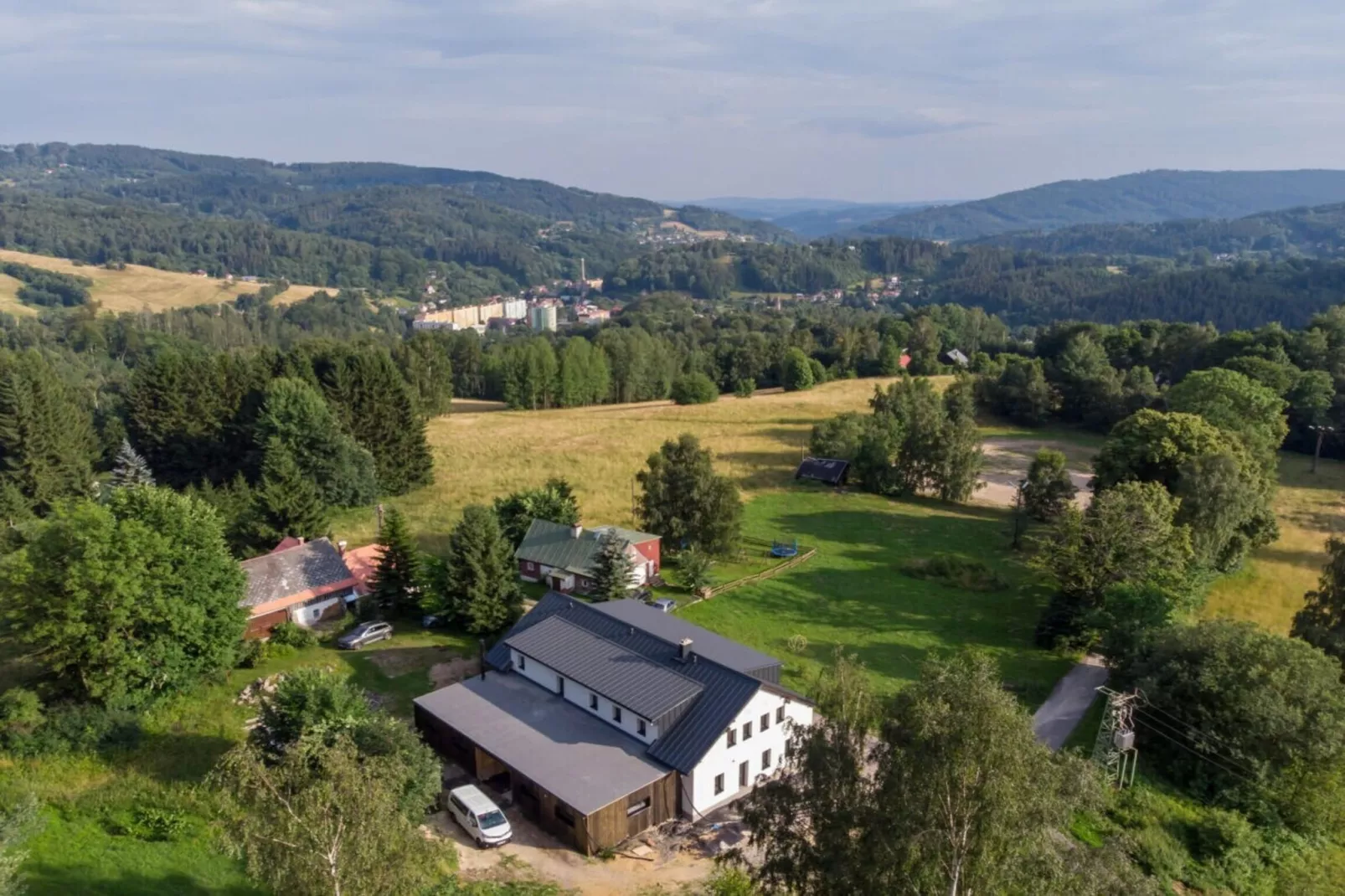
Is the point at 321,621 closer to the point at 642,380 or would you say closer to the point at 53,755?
the point at 53,755

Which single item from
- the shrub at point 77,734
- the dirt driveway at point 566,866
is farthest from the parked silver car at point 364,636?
the dirt driveway at point 566,866

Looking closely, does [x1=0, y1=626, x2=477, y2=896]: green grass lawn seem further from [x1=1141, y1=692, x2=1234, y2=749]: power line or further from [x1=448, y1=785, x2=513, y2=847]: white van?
[x1=1141, y1=692, x2=1234, y2=749]: power line

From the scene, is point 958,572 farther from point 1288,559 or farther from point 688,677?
point 688,677

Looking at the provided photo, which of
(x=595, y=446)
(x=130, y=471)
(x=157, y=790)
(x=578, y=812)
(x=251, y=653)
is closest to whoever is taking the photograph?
(x=578, y=812)

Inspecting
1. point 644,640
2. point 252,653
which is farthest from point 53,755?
point 644,640

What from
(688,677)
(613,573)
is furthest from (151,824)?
(613,573)
